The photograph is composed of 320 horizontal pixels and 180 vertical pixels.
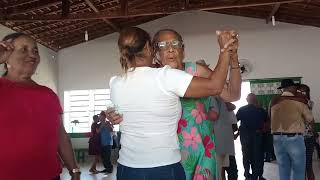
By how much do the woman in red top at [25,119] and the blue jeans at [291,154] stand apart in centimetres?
313

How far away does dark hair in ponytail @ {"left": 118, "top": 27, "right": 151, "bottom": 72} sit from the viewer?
1.54 m

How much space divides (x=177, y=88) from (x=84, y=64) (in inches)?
429

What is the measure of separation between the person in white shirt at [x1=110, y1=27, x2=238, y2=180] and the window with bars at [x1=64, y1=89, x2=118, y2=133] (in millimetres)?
10422

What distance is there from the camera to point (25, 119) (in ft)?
5.37

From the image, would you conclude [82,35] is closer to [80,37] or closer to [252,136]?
[80,37]

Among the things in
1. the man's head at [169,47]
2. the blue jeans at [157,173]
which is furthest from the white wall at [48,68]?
the blue jeans at [157,173]

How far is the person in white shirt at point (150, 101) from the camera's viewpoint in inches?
57.6

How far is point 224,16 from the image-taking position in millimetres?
11680

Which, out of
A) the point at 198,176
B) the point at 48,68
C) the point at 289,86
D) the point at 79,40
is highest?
the point at 79,40

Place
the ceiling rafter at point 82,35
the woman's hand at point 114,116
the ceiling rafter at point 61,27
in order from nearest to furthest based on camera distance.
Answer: the woman's hand at point 114,116
the ceiling rafter at point 61,27
the ceiling rafter at point 82,35

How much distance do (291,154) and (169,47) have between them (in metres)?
3.04

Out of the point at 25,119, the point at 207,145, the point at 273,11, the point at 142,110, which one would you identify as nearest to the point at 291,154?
the point at 207,145

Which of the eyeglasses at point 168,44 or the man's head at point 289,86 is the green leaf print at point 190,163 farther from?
the man's head at point 289,86

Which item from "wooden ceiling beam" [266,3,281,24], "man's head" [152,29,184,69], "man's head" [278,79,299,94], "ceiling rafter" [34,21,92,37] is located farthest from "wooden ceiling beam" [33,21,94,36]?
"man's head" [152,29,184,69]
